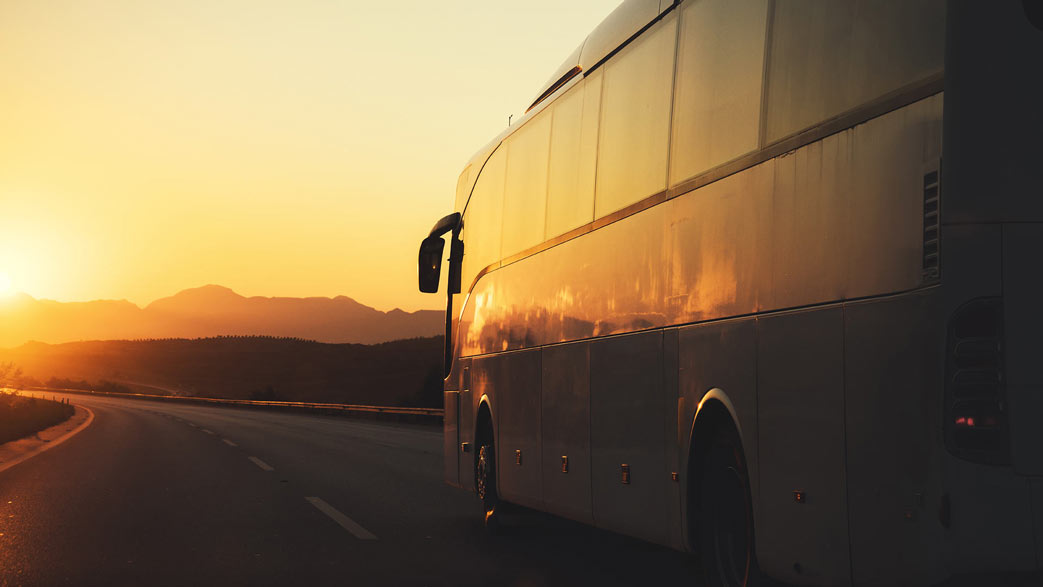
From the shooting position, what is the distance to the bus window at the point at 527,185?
9.75 m

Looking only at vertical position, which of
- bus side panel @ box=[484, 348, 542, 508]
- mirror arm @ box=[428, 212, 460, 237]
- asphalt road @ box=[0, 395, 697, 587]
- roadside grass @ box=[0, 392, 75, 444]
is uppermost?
mirror arm @ box=[428, 212, 460, 237]

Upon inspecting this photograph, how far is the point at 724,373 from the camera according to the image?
6031 mm

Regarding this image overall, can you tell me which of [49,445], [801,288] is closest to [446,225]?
[801,288]

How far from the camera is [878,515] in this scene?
14.8ft

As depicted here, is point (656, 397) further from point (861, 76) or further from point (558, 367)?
point (861, 76)

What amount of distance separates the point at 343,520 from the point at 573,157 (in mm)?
4676

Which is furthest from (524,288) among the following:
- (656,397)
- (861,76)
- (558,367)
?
(861,76)

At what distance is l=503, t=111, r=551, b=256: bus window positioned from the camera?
9.75 meters

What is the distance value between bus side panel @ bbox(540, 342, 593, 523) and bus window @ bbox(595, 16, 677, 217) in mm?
1255

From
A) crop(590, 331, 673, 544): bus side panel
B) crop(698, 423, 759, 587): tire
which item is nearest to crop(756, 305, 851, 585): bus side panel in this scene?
crop(698, 423, 759, 587): tire

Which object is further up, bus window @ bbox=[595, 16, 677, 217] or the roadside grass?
bus window @ bbox=[595, 16, 677, 217]

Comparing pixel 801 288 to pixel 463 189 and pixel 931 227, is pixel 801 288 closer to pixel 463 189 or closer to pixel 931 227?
pixel 931 227

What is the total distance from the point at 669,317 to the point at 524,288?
328 centimetres

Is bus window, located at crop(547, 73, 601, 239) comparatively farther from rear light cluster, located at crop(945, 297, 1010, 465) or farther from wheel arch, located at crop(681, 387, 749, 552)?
rear light cluster, located at crop(945, 297, 1010, 465)
